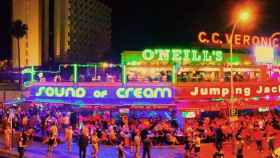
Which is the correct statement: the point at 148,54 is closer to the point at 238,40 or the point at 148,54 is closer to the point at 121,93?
the point at 121,93

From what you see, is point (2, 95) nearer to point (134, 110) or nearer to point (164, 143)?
point (134, 110)

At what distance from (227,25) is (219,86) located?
39.1 metres

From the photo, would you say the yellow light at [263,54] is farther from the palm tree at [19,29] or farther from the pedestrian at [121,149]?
the pedestrian at [121,149]

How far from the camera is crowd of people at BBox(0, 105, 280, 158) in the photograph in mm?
31250

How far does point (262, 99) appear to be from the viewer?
41.9 meters

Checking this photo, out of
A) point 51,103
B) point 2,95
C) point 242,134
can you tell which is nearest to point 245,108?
point 242,134

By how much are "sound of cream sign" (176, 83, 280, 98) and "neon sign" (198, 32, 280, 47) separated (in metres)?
11.9

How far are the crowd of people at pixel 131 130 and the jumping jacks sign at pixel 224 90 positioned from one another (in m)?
1.69

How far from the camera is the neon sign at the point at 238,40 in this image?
5316cm

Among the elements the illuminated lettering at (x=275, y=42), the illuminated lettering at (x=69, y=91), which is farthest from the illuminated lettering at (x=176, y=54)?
the illuminated lettering at (x=275, y=42)

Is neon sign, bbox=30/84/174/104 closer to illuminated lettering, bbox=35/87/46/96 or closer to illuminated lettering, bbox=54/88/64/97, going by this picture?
illuminated lettering, bbox=54/88/64/97

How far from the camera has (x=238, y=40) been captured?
2191 inches

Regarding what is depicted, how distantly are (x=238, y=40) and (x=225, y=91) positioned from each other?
17.1m

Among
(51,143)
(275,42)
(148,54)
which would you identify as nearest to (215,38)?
(275,42)
